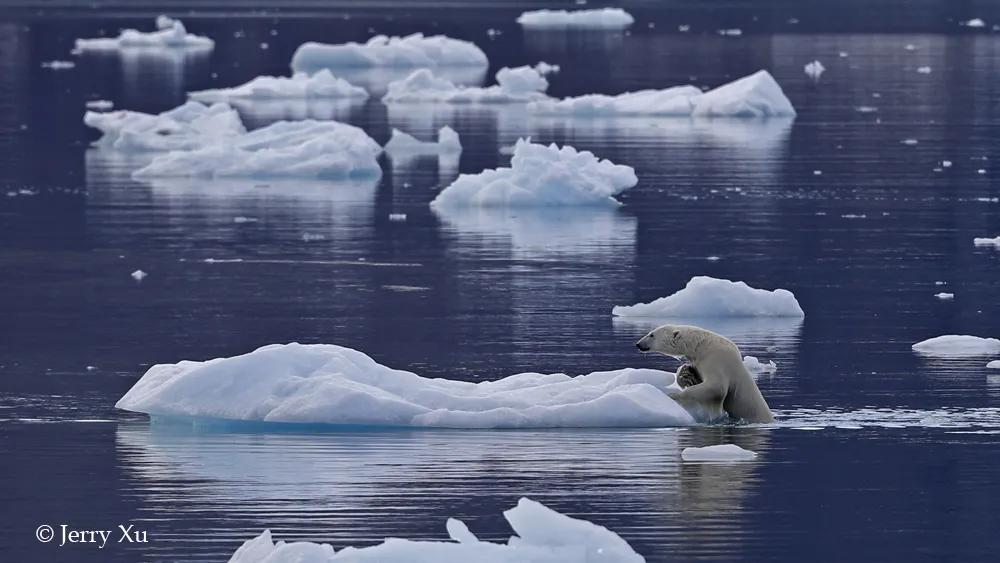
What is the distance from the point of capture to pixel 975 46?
173ft

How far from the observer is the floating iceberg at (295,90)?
125 feet

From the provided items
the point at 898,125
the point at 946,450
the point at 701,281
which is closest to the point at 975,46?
the point at 898,125

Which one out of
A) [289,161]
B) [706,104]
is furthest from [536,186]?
[706,104]

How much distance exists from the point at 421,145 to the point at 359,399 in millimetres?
17225

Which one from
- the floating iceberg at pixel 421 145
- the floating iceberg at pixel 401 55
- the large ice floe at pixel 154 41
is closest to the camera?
the floating iceberg at pixel 421 145

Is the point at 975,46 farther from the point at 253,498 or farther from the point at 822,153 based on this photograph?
the point at 253,498

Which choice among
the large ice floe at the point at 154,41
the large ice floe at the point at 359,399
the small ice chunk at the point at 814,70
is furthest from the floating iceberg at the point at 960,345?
the large ice floe at the point at 154,41

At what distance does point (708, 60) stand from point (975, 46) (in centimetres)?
820

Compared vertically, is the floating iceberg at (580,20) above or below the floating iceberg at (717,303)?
above

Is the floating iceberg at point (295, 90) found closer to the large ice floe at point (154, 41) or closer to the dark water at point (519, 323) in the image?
the dark water at point (519, 323)

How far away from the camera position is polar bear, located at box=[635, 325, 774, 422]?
11250 millimetres

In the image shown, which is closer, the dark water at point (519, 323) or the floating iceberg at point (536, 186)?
the dark water at point (519, 323)

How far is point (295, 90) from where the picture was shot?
3872 cm

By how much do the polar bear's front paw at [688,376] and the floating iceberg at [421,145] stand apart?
16.3m
